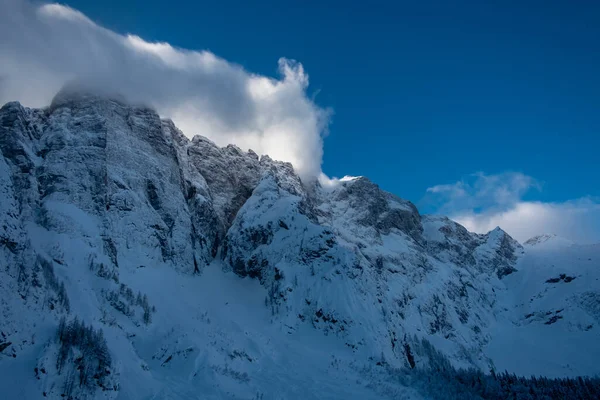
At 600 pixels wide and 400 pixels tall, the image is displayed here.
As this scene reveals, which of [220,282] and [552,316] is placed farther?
[552,316]

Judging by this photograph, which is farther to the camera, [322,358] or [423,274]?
[423,274]

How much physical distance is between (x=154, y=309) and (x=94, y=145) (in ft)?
127

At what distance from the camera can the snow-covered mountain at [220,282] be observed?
69.1 feet

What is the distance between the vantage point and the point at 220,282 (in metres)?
81.4

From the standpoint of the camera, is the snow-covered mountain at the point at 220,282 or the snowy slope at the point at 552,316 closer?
the snow-covered mountain at the point at 220,282

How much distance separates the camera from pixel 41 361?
16.6 m

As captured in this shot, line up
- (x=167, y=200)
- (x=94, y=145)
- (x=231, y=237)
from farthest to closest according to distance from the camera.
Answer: (x=231, y=237) → (x=167, y=200) → (x=94, y=145)

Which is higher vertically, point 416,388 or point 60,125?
point 60,125

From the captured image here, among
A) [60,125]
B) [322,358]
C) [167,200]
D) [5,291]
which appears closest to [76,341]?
[5,291]

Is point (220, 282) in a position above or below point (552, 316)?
below

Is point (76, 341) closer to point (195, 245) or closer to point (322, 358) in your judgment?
point (322, 358)

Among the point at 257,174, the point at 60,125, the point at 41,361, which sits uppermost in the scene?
the point at 257,174

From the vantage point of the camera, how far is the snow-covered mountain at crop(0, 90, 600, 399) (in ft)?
69.1

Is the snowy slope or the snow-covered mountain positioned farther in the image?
the snowy slope
